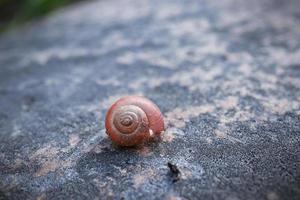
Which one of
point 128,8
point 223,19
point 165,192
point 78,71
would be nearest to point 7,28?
point 128,8

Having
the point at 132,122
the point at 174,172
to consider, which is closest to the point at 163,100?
the point at 132,122

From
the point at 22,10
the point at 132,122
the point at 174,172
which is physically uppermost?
the point at 22,10

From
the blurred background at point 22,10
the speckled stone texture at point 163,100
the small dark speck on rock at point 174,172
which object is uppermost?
the blurred background at point 22,10

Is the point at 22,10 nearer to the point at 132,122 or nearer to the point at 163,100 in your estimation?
the point at 163,100

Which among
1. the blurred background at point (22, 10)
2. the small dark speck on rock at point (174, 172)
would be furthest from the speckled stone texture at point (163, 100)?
the blurred background at point (22, 10)

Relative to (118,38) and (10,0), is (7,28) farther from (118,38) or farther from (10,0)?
(118,38)

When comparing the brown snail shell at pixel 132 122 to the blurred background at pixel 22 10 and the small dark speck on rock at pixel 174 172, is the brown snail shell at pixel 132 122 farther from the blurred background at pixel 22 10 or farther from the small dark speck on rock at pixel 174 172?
the blurred background at pixel 22 10

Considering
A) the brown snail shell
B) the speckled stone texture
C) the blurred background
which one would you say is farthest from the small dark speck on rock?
the blurred background

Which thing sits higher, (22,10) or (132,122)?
(22,10)
